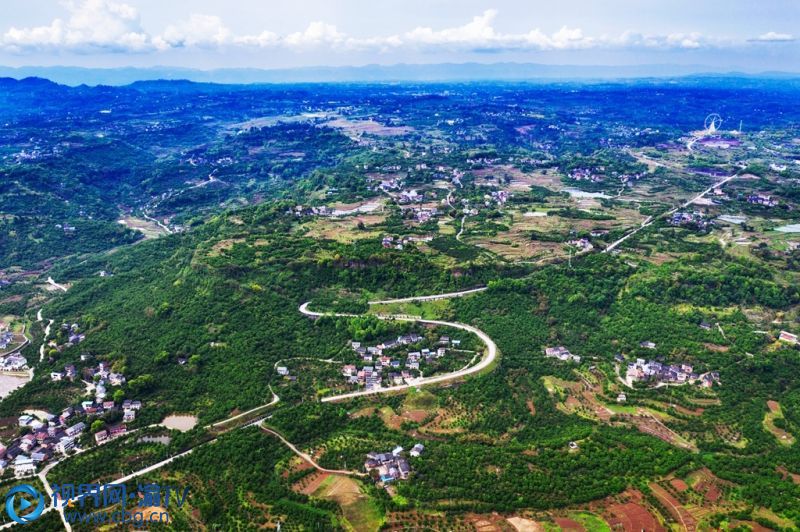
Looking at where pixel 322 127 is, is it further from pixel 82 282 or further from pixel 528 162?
pixel 82 282

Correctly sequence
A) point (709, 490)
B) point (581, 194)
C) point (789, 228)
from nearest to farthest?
point (709, 490) < point (789, 228) < point (581, 194)

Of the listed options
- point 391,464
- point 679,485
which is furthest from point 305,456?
point 679,485

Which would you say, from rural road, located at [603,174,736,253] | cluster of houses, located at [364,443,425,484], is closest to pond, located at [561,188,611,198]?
rural road, located at [603,174,736,253]

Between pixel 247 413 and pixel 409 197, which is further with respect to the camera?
pixel 409 197

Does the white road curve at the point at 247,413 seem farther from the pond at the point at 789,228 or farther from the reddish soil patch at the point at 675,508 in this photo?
the pond at the point at 789,228

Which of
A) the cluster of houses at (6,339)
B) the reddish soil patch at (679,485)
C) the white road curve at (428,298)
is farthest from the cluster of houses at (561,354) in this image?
the cluster of houses at (6,339)

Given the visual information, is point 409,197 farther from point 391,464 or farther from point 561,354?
point 391,464
